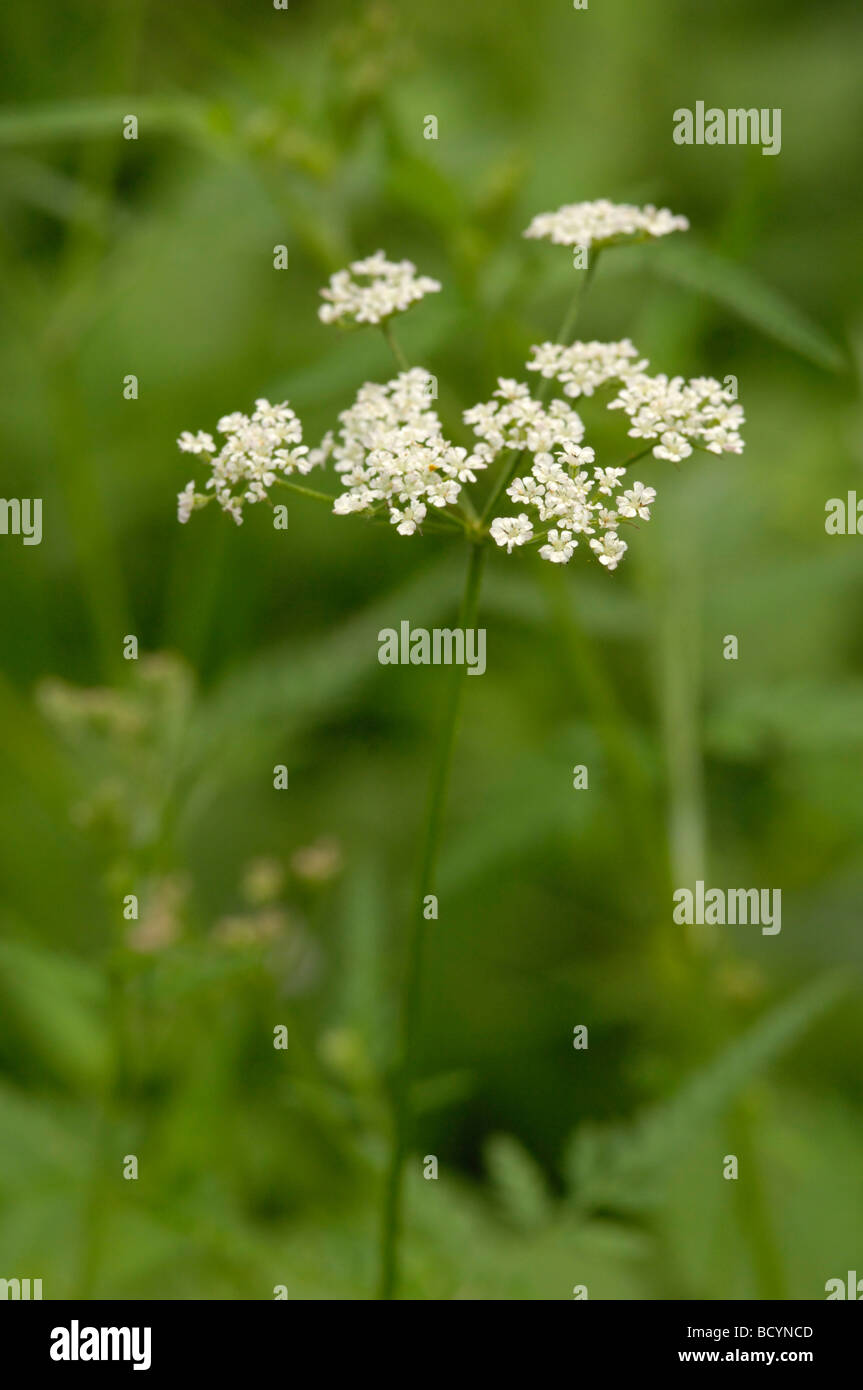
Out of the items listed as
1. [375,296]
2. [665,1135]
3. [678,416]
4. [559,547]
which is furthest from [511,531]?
[665,1135]

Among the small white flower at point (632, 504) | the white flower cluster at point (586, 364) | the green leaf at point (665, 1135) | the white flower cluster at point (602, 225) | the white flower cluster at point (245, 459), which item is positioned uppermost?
the white flower cluster at point (602, 225)

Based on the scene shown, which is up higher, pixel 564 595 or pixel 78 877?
pixel 564 595

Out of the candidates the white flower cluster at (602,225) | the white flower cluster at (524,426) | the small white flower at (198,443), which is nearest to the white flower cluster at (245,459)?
the small white flower at (198,443)

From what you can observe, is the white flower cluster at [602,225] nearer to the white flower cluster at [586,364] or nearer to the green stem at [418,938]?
the white flower cluster at [586,364]

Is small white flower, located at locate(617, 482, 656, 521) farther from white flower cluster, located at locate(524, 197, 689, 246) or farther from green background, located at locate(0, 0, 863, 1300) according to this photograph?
white flower cluster, located at locate(524, 197, 689, 246)

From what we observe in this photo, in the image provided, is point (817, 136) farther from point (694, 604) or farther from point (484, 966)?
point (484, 966)

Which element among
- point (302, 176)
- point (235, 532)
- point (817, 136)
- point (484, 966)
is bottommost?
point (484, 966)

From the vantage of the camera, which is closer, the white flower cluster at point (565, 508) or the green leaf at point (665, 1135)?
the white flower cluster at point (565, 508)
